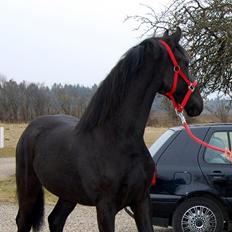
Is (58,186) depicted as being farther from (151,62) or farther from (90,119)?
(151,62)

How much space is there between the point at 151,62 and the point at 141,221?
48.7 inches

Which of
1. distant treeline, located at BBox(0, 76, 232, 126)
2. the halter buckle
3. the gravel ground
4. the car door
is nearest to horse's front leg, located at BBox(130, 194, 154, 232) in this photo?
the halter buckle

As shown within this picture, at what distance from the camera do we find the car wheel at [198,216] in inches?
246

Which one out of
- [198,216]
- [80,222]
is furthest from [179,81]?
[80,222]

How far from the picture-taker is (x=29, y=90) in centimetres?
6306

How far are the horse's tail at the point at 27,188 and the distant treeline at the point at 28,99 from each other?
52.3 meters

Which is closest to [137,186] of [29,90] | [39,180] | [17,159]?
[39,180]

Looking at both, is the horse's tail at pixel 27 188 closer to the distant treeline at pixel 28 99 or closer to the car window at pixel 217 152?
the car window at pixel 217 152

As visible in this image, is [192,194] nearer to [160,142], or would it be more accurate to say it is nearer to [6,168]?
[160,142]

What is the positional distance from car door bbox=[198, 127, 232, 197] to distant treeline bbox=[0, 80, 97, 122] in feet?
167

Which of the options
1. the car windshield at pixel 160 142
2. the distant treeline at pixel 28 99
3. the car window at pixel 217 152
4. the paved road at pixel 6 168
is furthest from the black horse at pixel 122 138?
the distant treeline at pixel 28 99

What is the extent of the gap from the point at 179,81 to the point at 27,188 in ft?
6.41

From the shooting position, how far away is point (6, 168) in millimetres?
17062

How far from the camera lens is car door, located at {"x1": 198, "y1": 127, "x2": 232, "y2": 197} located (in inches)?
249
